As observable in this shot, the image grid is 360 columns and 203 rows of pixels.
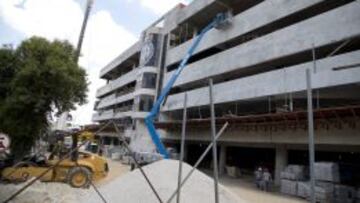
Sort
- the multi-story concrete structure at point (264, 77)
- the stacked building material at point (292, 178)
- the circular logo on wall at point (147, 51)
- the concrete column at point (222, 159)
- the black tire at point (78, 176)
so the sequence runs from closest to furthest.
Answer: the black tire at point (78, 176), the multi-story concrete structure at point (264, 77), the stacked building material at point (292, 178), the concrete column at point (222, 159), the circular logo on wall at point (147, 51)

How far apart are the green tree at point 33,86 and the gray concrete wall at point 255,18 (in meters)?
13.7

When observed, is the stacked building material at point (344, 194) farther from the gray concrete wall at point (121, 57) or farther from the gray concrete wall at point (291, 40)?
the gray concrete wall at point (121, 57)

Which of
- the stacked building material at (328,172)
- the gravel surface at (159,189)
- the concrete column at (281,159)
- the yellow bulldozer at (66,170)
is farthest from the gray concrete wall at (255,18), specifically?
the gravel surface at (159,189)

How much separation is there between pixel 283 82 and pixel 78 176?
1369 cm

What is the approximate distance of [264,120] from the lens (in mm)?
23188

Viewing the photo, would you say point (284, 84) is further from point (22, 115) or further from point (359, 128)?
point (22, 115)

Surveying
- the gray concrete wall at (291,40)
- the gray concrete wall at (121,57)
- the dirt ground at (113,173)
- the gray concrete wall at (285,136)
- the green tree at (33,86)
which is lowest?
the dirt ground at (113,173)

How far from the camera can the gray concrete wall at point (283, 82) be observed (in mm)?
18500

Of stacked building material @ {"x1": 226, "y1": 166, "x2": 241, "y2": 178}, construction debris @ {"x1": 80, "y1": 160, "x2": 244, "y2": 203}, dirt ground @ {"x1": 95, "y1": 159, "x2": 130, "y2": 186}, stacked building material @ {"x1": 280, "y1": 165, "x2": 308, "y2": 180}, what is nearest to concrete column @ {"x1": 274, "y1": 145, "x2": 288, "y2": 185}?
stacked building material @ {"x1": 280, "y1": 165, "x2": 308, "y2": 180}

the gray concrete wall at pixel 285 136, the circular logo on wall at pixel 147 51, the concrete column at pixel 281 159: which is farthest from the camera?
the circular logo on wall at pixel 147 51

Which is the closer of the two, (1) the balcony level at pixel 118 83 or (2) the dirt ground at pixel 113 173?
(2) the dirt ground at pixel 113 173

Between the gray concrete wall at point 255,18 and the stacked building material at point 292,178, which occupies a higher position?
the gray concrete wall at point 255,18

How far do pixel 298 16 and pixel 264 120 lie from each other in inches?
309

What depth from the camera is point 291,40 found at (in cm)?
2278
